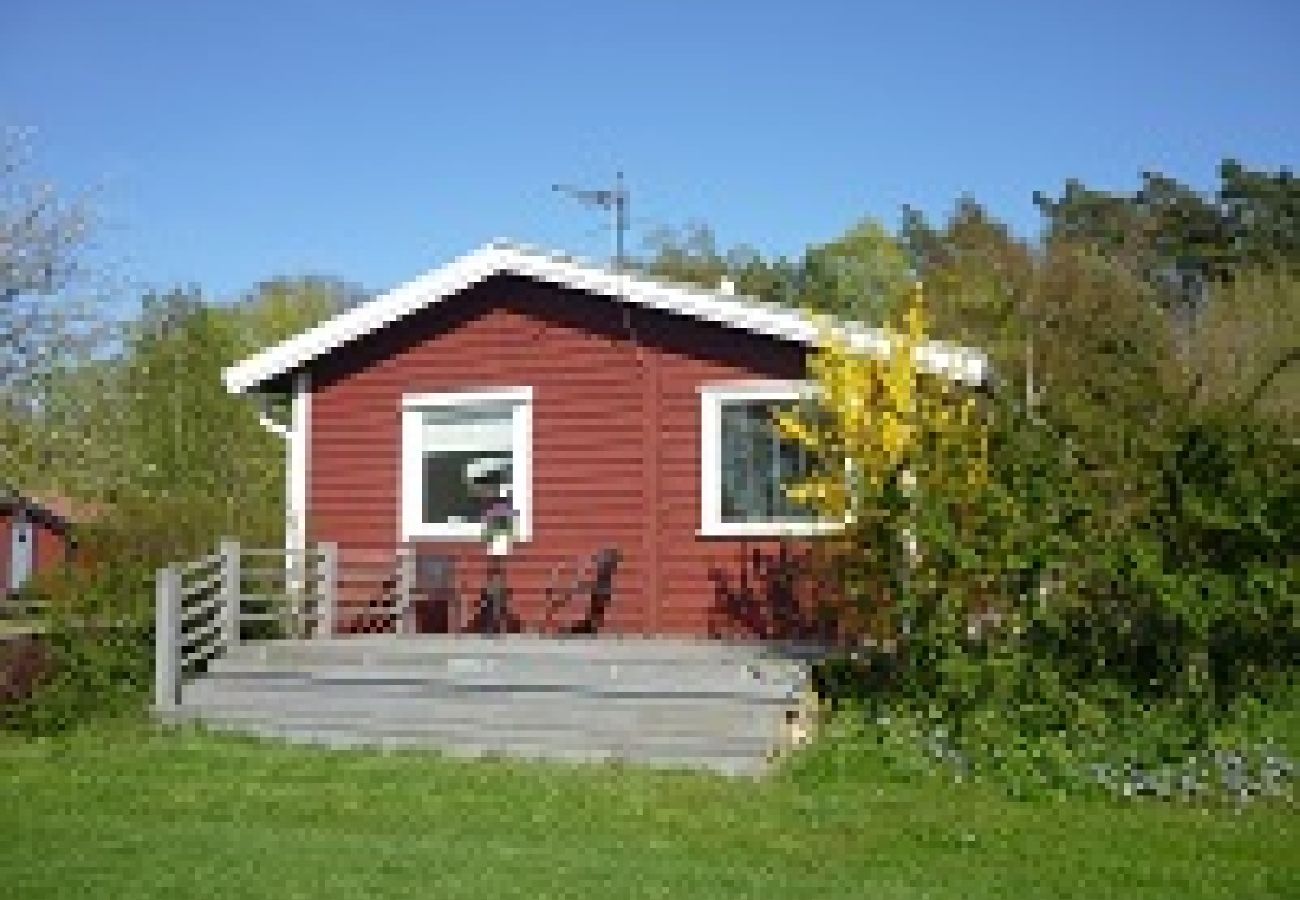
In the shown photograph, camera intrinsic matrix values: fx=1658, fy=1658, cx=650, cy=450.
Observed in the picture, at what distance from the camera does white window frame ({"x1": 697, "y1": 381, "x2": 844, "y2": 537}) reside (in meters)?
15.6

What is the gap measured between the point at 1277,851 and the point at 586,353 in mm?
9034

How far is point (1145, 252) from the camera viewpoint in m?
44.8

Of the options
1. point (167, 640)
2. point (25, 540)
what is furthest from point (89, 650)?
point (25, 540)

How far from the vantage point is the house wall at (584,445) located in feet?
51.9

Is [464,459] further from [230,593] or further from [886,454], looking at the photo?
[886,454]

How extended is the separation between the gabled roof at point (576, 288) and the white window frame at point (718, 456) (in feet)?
1.82

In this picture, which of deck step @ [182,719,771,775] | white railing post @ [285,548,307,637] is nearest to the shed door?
white railing post @ [285,548,307,637]

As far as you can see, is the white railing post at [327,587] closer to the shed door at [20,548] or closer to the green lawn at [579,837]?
the green lawn at [579,837]

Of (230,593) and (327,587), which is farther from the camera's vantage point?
(327,587)

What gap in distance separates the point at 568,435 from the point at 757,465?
1976mm

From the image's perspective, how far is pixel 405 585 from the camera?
1716cm

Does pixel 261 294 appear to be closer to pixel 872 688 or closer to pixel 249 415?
pixel 249 415

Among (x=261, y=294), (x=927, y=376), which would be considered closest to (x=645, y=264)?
(x=261, y=294)

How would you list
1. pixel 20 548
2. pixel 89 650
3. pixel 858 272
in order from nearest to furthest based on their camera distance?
pixel 89 650
pixel 20 548
pixel 858 272
